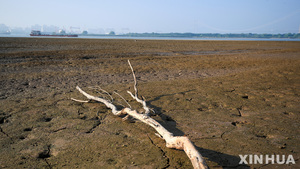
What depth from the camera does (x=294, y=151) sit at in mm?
2453

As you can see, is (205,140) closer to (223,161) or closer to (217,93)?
(223,161)

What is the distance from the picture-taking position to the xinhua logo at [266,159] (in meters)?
2.26

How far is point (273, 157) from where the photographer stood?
92.4 inches

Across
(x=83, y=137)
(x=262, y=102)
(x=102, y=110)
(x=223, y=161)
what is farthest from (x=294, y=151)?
(x=102, y=110)

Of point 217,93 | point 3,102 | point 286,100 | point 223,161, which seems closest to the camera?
→ point 223,161

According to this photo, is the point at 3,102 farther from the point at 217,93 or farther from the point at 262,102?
the point at 262,102

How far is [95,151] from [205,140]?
1300 mm

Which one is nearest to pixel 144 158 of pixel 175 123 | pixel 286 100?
pixel 175 123

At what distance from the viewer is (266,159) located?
7.57 ft

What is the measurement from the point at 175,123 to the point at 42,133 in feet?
5.90

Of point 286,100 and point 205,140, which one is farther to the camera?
point 286,100

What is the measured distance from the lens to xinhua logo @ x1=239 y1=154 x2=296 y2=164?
Result: 226cm

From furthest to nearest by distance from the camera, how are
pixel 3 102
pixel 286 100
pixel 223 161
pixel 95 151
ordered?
pixel 286 100, pixel 3 102, pixel 95 151, pixel 223 161

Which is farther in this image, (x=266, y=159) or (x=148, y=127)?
(x=148, y=127)
